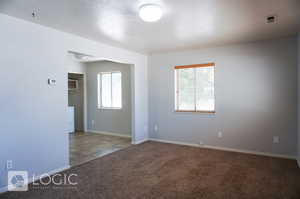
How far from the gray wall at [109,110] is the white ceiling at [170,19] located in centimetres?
209

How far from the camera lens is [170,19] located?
2.82 m

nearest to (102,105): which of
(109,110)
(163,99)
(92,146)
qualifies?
(109,110)

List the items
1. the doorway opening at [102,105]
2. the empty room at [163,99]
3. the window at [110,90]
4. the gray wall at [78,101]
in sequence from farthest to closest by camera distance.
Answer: the gray wall at [78,101], the window at [110,90], the doorway opening at [102,105], the empty room at [163,99]

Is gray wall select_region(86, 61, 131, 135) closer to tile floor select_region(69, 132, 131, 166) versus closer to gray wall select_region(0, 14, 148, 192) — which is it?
tile floor select_region(69, 132, 131, 166)

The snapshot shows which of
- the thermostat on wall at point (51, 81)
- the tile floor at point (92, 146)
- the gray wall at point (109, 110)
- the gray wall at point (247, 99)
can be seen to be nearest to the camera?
the thermostat on wall at point (51, 81)

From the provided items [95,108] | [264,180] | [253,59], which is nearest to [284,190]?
[264,180]

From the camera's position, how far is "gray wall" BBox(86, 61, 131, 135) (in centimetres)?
601

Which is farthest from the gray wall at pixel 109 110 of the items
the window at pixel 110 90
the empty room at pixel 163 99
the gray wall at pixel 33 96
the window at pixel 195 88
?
the gray wall at pixel 33 96

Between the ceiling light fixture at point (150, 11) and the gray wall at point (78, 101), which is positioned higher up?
the ceiling light fixture at point (150, 11)

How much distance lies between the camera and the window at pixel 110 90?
6.25m

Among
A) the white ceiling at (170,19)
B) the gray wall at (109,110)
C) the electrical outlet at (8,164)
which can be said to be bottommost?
the electrical outlet at (8,164)

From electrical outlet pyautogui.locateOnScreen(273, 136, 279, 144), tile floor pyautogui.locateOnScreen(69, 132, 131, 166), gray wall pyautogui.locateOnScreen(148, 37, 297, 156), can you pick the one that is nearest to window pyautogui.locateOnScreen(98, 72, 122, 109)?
tile floor pyautogui.locateOnScreen(69, 132, 131, 166)

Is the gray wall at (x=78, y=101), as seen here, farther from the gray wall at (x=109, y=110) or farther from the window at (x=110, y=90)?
the window at (x=110, y=90)

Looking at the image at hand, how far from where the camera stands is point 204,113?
469cm
